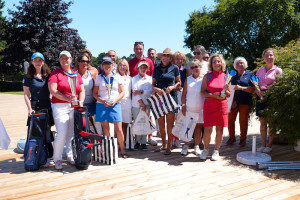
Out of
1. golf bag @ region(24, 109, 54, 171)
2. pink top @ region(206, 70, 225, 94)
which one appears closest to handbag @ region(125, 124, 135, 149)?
golf bag @ region(24, 109, 54, 171)

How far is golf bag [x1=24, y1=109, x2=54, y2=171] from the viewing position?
399 cm

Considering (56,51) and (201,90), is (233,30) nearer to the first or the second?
(56,51)

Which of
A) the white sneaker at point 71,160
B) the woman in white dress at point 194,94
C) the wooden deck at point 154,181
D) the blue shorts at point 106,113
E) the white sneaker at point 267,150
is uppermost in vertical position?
the woman in white dress at point 194,94

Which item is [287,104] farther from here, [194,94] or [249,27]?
[249,27]

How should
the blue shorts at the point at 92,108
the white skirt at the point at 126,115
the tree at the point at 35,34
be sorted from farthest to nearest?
1. the tree at the point at 35,34
2. the white skirt at the point at 126,115
3. the blue shorts at the point at 92,108

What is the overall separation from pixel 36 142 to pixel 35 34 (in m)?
20.2

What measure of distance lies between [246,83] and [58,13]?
22694 mm

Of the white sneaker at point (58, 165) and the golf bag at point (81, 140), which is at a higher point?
the golf bag at point (81, 140)

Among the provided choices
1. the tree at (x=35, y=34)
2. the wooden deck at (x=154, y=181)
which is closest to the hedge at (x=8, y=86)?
the tree at (x=35, y=34)

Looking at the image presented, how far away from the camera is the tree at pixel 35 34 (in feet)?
71.8

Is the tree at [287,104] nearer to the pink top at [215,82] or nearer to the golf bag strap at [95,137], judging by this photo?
the pink top at [215,82]

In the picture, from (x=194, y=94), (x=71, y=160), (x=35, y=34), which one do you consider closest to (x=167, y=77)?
(x=194, y=94)

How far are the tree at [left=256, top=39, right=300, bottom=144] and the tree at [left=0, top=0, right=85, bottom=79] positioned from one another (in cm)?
2017

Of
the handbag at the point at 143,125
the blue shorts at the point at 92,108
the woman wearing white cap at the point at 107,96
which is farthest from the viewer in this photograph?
the handbag at the point at 143,125
